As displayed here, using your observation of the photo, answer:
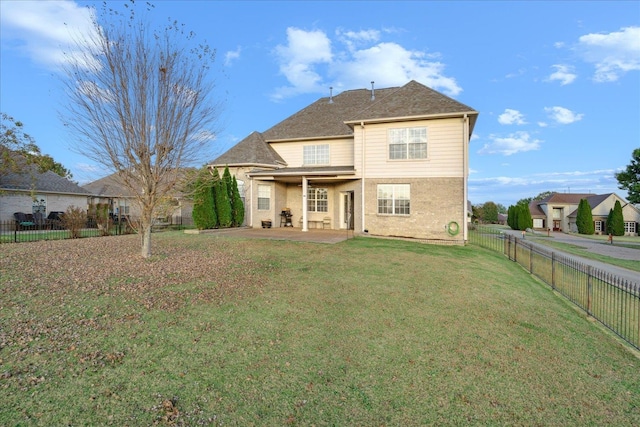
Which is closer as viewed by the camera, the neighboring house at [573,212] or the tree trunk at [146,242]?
the tree trunk at [146,242]

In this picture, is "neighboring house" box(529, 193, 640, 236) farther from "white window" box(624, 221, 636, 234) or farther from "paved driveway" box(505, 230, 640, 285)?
"paved driveway" box(505, 230, 640, 285)

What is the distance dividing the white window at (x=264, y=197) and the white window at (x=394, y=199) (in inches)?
284

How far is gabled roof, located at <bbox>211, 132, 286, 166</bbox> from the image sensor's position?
19.5 metres

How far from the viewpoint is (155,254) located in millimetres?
9914

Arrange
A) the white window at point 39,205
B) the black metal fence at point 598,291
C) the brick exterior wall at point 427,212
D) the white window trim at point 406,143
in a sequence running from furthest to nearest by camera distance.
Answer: the white window at point 39,205
the white window trim at point 406,143
the brick exterior wall at point 427,212
the black metal fence at point 598,291

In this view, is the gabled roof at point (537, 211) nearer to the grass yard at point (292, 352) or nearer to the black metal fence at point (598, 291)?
the black metal fence at point (598, 291)

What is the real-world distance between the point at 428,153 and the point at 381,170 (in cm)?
244

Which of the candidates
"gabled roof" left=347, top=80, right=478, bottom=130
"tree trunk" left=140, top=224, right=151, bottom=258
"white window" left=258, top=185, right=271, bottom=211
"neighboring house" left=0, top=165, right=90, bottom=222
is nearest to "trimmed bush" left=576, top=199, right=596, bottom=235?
"gabled roof" left=347, top=80, right=478, bottom=130

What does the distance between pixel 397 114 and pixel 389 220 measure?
539 centimetres

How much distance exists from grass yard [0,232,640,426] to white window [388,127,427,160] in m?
9.08

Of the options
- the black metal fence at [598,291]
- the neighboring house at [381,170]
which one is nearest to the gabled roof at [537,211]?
the black metal fence at [598,291]

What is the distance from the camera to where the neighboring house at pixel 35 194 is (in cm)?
2195

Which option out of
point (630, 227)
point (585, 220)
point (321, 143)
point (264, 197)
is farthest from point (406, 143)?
point (630, 227)

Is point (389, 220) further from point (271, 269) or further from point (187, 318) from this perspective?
point (187, 318)
